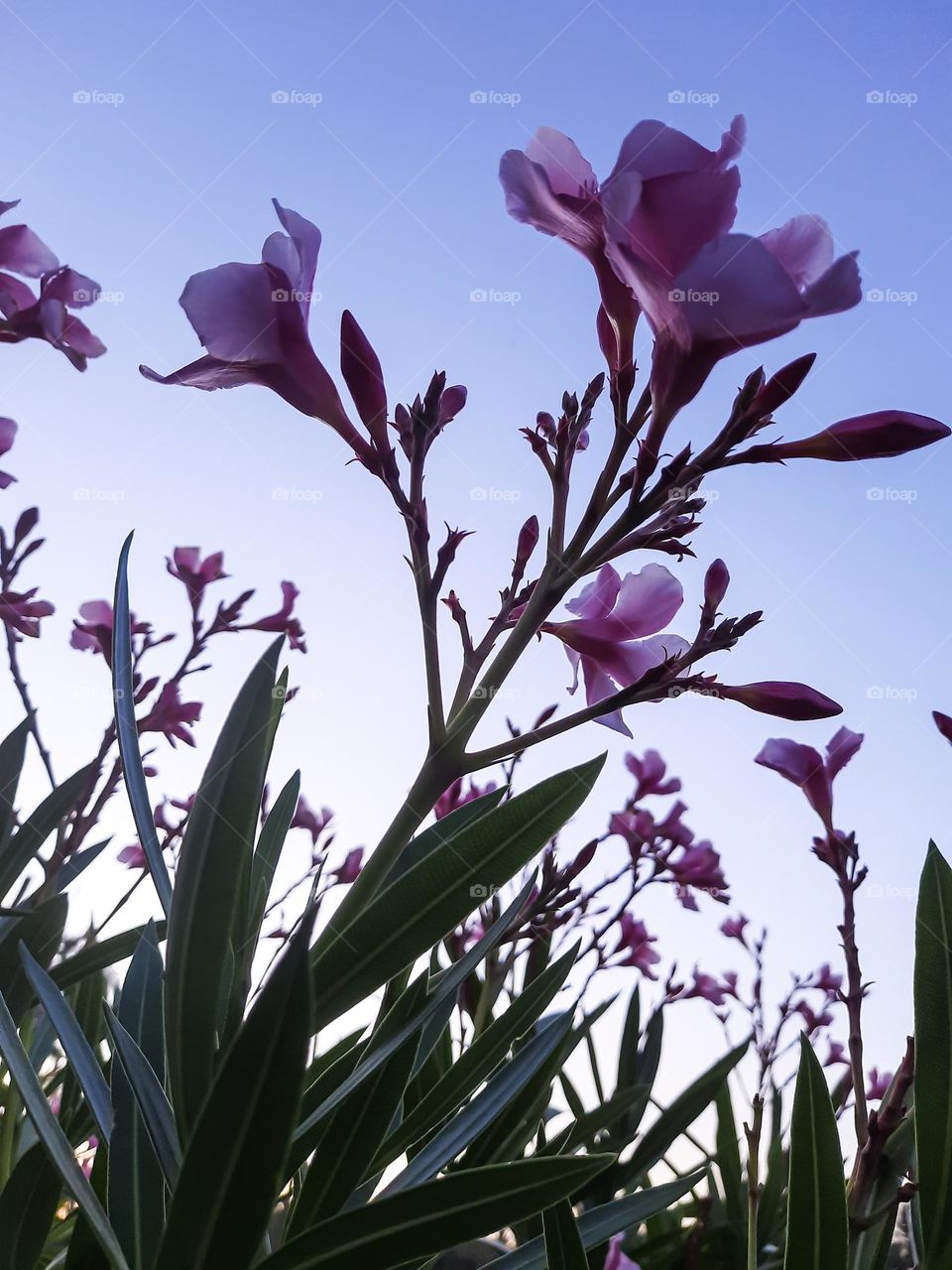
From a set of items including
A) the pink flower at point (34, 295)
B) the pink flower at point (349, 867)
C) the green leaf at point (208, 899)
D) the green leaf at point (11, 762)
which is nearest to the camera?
the green leaf at point (208, 899)

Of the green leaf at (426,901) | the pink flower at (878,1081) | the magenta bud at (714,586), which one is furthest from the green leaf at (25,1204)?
the pink flower at (878,1081)

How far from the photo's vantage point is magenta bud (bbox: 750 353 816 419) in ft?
2.16

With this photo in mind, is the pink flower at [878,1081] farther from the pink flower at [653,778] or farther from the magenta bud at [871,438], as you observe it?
the magenta bud at [871,438]

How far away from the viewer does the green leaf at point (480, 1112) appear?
67cm

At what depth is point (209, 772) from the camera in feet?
A: 1.74

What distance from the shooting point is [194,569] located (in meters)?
1.62

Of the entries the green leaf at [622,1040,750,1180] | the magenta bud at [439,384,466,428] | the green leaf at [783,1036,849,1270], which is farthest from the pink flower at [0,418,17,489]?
the green leaf at [622,1040,750,1180]

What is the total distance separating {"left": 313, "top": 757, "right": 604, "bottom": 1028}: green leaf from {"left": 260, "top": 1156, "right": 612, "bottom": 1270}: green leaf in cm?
13

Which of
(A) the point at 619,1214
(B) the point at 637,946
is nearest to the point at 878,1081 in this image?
(B) the point at 637,946

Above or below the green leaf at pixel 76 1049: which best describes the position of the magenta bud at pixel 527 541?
above

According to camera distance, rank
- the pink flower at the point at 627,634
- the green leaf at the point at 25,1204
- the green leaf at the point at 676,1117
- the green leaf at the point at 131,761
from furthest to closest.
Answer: the green leaf at the point at 676,1117
the pink flower at the point at 627,634
the green leaf at the point at 25,1204
the green leaf at the point at 131,761

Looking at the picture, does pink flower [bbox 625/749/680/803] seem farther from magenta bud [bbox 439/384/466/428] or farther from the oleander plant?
magenta bud [bbox 439/384/466/428]

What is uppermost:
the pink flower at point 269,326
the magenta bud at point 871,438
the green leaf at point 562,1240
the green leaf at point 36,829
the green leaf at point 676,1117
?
the pink flower at point 269,326

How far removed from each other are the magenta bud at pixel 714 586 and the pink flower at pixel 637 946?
1.04 meters
